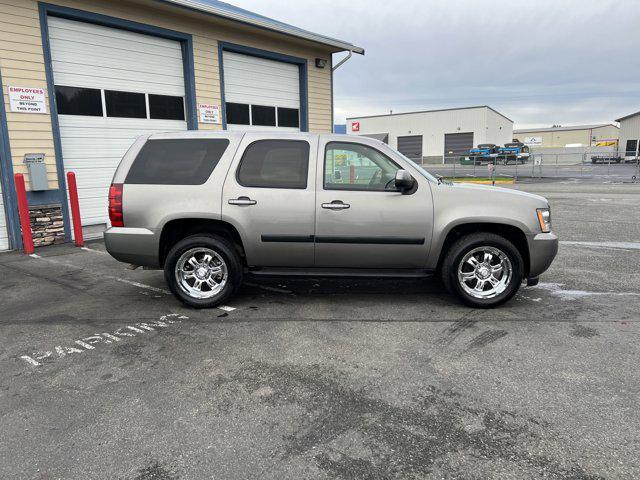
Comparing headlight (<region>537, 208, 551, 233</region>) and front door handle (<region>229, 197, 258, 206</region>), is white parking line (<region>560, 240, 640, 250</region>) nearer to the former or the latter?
headlight (<region>537, 208, 551, 233</region>)

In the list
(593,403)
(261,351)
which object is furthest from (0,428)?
(593,403)

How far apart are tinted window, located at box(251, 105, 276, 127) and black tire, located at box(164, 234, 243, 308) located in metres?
8.42

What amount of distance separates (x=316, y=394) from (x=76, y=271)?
5.31m

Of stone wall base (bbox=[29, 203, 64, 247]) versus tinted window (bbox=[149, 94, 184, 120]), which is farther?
tinted window (bbox=[149, 94, 184, 120])

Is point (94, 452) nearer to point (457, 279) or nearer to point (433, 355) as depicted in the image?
point (433, 355)

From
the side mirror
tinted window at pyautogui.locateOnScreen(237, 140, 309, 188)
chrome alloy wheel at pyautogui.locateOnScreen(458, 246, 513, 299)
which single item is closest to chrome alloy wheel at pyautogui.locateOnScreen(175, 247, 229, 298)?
tinted window at pyautogui.locateOnScreen(237, 140, 309, 188)

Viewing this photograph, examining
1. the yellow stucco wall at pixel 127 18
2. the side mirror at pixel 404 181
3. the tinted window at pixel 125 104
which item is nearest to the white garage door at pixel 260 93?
the yellow stucco wall at pixel 127 18

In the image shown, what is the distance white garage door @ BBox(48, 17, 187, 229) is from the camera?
9266mm

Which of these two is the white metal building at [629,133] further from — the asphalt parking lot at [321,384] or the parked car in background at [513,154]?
the asphalt parking lot at [321,384]

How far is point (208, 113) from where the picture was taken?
11594 millimetres

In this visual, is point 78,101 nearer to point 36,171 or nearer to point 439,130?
point 36,171

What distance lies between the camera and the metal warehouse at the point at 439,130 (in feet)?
197

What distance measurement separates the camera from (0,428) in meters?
3.00

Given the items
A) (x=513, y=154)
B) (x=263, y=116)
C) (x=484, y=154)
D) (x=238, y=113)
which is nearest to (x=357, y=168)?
(x=238, y=113)
